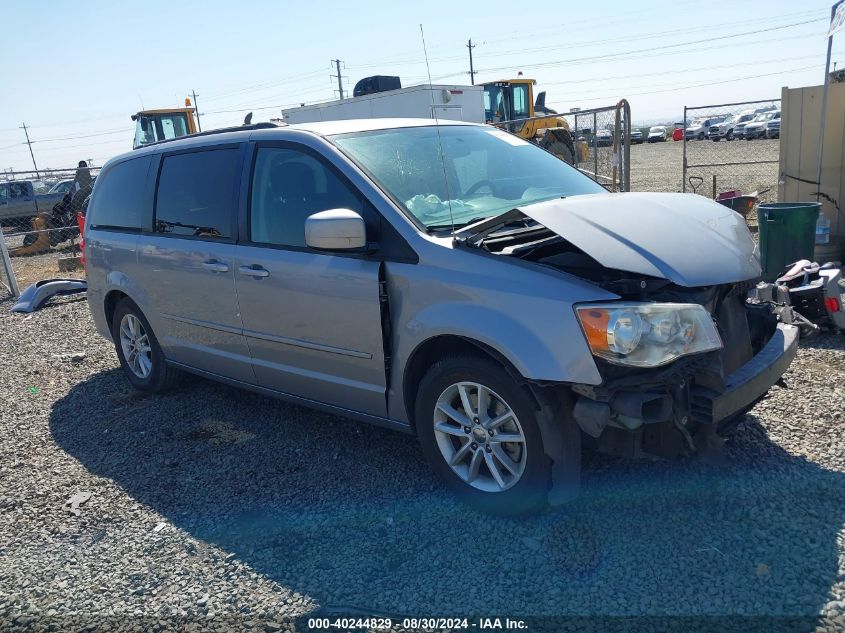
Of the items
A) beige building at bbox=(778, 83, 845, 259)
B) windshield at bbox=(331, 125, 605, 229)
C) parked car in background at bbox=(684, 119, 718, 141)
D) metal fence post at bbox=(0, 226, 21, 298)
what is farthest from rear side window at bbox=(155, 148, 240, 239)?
parked car in background at bbox=(684, 119, 718, 141)

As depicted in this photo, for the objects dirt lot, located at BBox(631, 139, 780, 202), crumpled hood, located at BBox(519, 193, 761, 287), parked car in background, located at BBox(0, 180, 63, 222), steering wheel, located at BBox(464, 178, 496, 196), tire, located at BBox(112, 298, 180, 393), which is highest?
steering wheel, located at BBox(464, 178, 496, 196)

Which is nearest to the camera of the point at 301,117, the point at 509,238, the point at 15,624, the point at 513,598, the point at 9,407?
the point at 513,598

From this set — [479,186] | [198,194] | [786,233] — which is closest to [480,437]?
[479,186]

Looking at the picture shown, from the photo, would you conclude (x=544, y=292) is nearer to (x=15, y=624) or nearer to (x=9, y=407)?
(x=15, y=624)

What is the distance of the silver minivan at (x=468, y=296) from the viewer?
2.97 m

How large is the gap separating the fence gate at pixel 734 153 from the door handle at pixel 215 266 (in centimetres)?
827

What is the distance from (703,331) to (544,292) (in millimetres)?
692

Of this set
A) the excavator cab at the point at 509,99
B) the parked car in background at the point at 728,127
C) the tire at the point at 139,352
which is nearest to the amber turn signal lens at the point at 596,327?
the tire at the point at 139,352

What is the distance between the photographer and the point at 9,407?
5930 millimetres

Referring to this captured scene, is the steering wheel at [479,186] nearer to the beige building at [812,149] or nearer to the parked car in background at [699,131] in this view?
the beige building at [812,149]

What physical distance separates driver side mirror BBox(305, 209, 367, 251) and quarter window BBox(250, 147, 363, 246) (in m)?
0.28

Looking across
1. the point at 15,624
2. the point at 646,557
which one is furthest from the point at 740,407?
the point at 15,624

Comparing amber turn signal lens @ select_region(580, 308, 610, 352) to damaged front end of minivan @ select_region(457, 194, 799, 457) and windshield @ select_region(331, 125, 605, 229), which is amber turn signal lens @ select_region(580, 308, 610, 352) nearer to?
damaged front end of minivan @ select_region(457, 194, 799, 457)

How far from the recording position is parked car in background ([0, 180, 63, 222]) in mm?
21625
